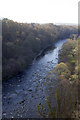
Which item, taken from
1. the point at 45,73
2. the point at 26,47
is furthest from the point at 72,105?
the point at 26,47

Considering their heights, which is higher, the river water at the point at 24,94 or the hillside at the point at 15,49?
the hillside at the point at 15,49

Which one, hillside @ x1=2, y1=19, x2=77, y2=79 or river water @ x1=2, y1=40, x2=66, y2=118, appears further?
hillside @ x1=2, y1=19, x2=77, y2=79

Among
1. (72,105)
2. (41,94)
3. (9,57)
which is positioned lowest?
(41,94)

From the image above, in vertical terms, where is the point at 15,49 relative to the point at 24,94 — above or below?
above

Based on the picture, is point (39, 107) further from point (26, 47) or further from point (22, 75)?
point (26, 47)

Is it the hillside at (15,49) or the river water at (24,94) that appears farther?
the hillside at (15,49)

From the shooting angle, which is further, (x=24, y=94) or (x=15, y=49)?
(x=15, y=49)

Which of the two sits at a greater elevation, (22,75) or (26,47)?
(26,47)

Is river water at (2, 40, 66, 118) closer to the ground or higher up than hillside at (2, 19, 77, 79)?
closer to the ground
